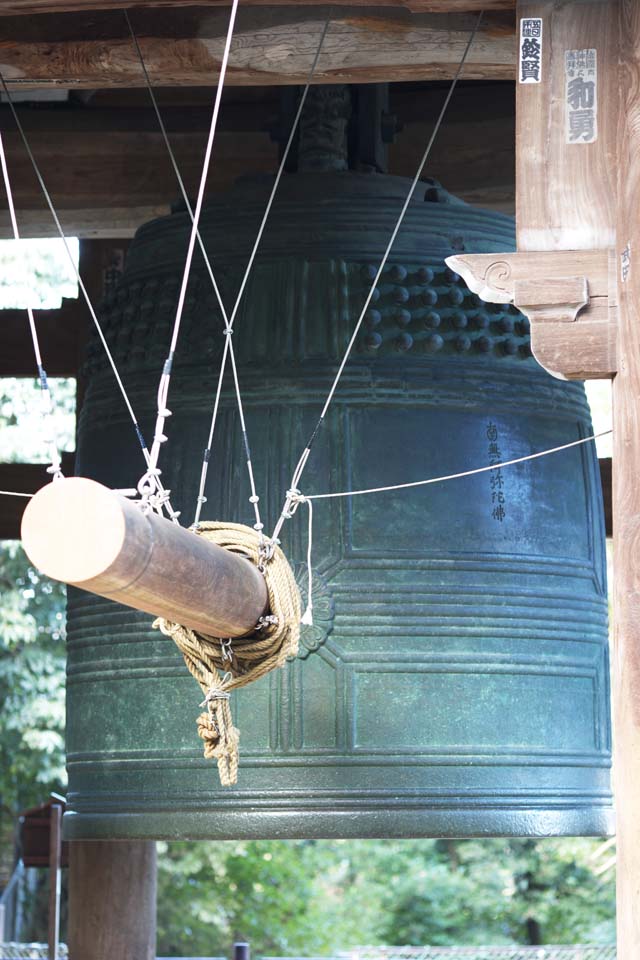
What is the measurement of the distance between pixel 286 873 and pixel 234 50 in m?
8.37

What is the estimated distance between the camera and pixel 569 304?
2424 mm

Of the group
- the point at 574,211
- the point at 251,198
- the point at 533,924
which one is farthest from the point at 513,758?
the point at 533,924

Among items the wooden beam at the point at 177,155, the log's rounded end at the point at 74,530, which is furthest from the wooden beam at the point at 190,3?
the wooden beam at the point at 177,155

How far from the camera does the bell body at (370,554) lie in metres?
2.82

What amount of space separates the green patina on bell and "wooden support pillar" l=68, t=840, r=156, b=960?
3.86 feet

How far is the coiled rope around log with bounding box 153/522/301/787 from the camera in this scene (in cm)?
228

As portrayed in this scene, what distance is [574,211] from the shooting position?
8.14 feet

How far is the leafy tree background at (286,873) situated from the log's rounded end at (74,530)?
7172mm

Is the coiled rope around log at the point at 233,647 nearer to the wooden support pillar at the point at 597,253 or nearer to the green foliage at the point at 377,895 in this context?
the wooden support pillar at the point at 597,253

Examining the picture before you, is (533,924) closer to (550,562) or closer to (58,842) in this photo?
(58,842)

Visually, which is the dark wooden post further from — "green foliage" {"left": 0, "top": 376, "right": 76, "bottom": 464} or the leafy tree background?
"green foliage" {"left": 0, "top": 376, "right": 76, "bottom": 464}

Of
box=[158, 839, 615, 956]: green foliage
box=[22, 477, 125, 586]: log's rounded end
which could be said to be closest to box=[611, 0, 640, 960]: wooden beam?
box=[22, 477, 125, 586]: log's rounded end

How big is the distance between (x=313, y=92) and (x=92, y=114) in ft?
3.55

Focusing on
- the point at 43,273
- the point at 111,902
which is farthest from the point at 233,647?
the point at 43,273
